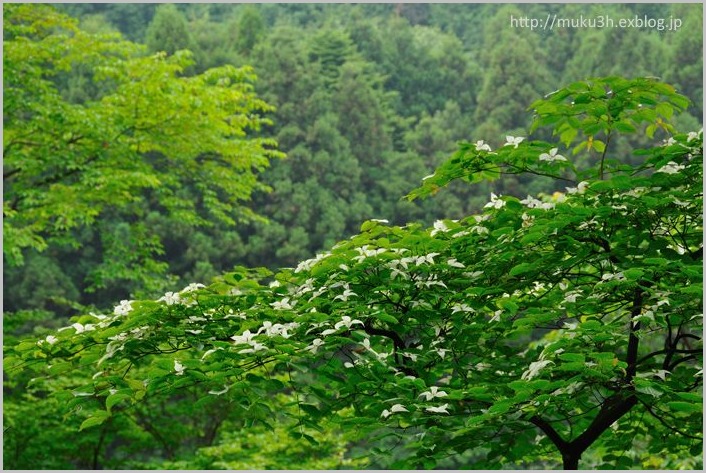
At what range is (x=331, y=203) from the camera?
21.1m

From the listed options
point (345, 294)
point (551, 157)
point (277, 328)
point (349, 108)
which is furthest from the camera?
point (349, 108)

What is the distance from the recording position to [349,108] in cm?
2403

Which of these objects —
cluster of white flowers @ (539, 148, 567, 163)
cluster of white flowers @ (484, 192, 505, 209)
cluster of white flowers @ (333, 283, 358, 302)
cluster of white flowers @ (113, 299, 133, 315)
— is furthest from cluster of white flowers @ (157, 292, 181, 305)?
cluster of white flowers @ (539, 148, 567, 163)

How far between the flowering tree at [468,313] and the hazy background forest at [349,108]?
40.7ft

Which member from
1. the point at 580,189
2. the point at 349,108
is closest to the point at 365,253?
the point at 580,189

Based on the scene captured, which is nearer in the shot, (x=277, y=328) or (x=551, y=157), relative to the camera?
(x=277, y=328)

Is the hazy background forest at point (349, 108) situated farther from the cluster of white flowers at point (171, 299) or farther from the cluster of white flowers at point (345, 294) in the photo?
the cluster of white flowers at point (345, 294)

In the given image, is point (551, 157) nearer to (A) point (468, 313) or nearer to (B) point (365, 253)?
(A) point (468, 313)

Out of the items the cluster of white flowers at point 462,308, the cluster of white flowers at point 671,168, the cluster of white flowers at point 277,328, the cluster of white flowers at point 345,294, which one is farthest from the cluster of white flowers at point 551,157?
the cluster of white flowers at point 277,328

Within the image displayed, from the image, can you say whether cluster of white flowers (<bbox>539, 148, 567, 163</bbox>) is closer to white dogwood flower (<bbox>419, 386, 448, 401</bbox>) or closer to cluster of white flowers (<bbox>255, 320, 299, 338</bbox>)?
white dogwood flower (<bbox>419, 386, 448, 401</bbox>)

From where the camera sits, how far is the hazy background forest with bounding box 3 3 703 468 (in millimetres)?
19000

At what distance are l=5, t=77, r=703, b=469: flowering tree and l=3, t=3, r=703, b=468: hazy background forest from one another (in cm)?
1240

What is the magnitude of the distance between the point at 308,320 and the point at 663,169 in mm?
1275

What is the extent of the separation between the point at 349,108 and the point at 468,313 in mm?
21606
